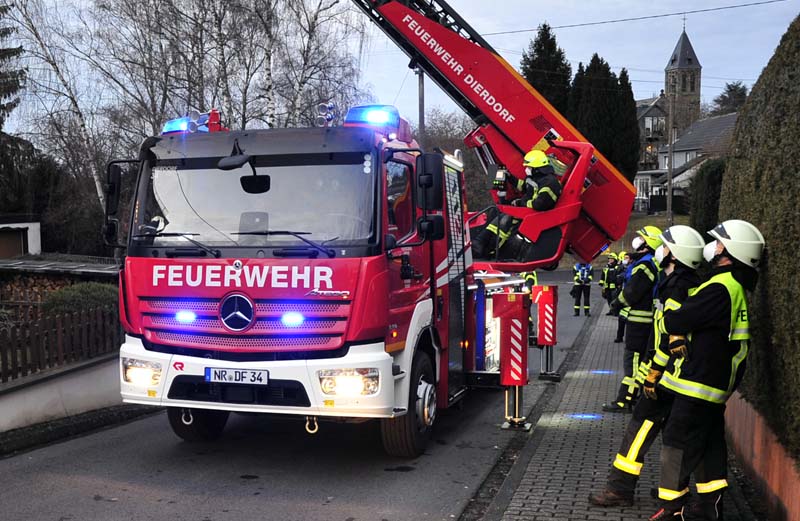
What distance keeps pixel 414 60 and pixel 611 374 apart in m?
5.63

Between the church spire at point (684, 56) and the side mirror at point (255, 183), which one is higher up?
the church spire at point (684, 56)

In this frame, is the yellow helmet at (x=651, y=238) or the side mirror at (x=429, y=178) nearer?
the side mirror at (x=429, y=178)

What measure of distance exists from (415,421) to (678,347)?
2448mm

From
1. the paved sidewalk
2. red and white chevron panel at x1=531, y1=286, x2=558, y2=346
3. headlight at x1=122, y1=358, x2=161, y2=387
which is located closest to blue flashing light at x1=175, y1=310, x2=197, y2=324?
headlight at x1=122, y1=358, x2=161, y2=387

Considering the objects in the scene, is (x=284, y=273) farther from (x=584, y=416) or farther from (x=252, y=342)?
(x=584, y=416)

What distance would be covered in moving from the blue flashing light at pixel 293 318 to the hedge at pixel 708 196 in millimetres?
8605

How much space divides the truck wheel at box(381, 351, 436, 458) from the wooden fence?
11.9ft

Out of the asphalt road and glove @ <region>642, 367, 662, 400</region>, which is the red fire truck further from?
glove @ <region>642, 367, 662, 400</region>

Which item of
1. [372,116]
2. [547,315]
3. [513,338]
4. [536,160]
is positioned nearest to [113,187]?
[372,116]

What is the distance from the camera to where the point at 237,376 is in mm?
5668

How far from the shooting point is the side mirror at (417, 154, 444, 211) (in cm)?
597

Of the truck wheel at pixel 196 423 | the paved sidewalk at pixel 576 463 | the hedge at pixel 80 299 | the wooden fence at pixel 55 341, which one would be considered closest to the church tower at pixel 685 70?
the paved sidewalk at pixel 576 463

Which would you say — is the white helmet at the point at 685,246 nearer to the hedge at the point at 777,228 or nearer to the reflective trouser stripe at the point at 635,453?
the hedge at the point at 777,228

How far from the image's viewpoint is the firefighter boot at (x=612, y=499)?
17.2ft
